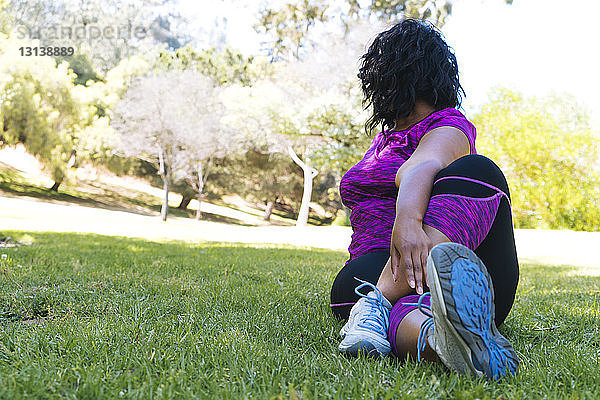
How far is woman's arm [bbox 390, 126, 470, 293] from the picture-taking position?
1437 mm

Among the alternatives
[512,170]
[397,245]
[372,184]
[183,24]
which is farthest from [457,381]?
[183,24]

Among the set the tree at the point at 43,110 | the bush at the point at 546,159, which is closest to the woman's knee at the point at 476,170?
the bush at the point at 546,159

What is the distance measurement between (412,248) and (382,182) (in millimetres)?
494

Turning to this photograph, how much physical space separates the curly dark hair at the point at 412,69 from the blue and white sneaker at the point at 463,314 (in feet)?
2.58

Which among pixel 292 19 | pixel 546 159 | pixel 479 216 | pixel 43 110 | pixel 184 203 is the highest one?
pixel 292 19

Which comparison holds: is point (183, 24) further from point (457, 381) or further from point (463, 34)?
point (457, 381)

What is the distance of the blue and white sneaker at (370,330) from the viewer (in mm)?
1463

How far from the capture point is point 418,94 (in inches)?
72.3

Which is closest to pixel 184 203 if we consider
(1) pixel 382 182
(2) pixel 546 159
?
(2) pixel 546 159

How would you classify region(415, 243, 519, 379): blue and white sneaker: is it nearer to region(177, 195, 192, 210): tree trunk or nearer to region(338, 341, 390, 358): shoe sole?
region(338, 341, 390, 358): shoe sole

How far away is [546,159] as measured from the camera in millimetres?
13820

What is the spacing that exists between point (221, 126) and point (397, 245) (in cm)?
1711

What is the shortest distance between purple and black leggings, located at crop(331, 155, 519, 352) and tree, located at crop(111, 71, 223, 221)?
16213 millimetres

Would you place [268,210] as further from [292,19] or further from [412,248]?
[412,248]
